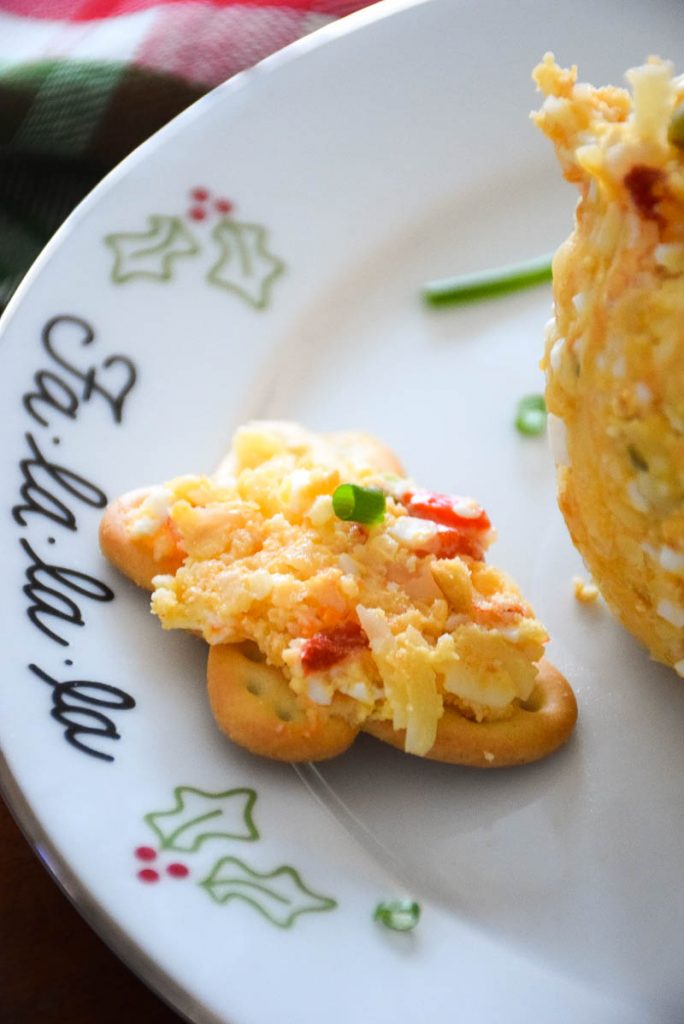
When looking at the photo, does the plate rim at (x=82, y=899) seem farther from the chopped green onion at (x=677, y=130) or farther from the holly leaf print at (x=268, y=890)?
the chopped green onion at (x=677, y=130)

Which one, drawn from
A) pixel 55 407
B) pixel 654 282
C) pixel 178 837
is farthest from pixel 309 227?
pixel 178 837

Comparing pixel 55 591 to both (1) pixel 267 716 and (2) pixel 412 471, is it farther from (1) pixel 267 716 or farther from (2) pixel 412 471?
(2) pixel 412 471

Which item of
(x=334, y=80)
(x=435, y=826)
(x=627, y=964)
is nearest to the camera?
(x=627, y=964)

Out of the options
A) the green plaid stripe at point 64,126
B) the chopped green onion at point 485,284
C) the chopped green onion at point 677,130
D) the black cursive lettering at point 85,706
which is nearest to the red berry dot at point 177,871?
the black cursive lettering at point 85,706

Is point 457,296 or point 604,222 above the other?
point 604,222

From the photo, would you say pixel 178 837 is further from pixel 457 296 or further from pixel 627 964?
pixel 457 296

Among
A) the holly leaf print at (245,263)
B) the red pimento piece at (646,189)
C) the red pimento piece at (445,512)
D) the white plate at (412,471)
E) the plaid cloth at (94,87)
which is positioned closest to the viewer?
the red pimento piece at (646,189)

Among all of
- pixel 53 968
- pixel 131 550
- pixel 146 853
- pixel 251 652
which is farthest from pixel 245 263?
pixel 53 968

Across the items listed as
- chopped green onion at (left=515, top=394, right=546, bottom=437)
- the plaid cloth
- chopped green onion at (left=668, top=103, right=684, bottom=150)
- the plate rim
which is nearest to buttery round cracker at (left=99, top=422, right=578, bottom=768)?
the plate rim
